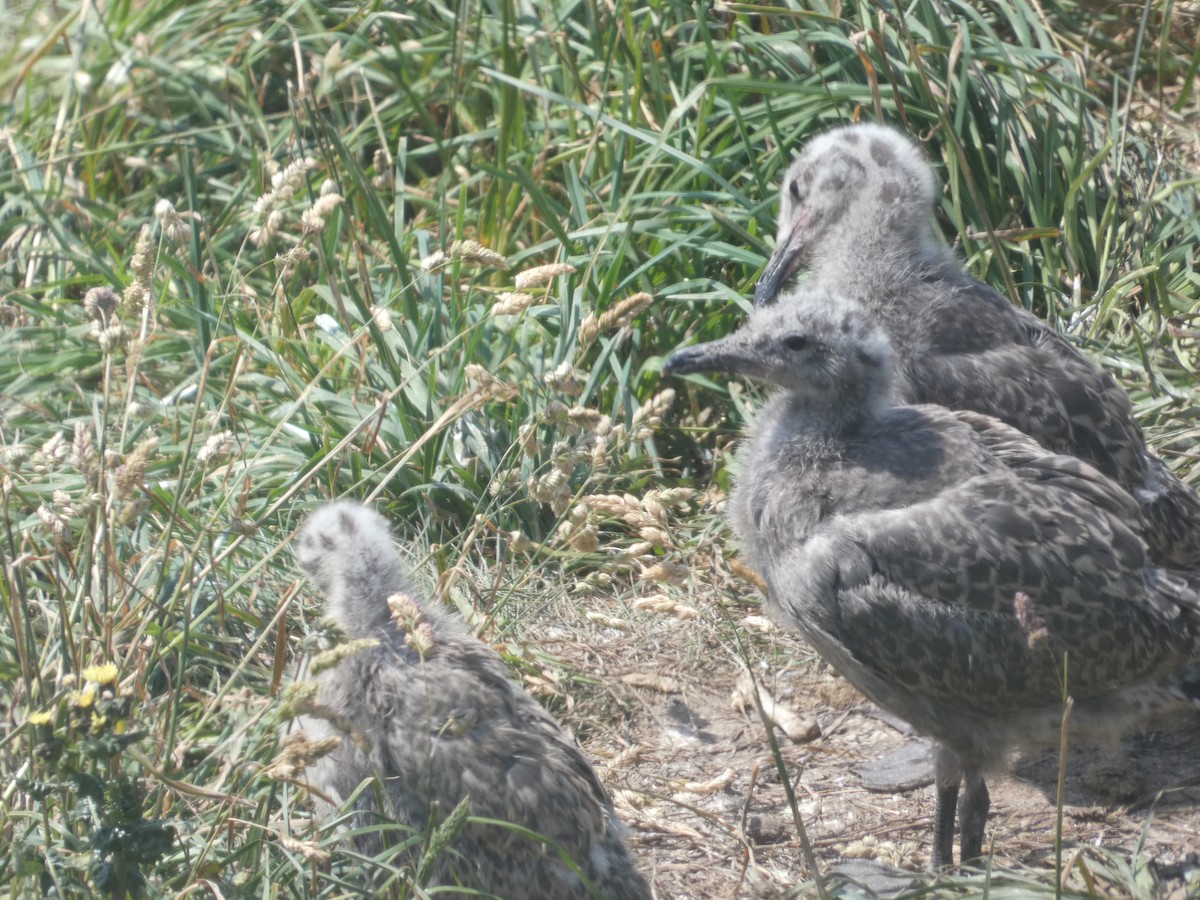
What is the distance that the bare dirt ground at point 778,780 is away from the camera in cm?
384

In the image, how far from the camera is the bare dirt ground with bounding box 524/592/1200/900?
12.6 feet

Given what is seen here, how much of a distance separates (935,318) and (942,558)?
3.68 ft

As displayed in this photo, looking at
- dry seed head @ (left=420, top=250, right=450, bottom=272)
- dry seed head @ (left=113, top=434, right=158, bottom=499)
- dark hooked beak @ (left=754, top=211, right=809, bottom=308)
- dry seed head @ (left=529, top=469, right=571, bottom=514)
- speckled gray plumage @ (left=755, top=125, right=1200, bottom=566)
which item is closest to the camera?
dry seed head @ (left=113, top=434, right=158, bottom=499)

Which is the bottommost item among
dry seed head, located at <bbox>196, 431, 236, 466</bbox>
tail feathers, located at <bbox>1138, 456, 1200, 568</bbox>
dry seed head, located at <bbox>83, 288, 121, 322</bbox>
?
tail feathers, located at <bbox>1138, 456, 1200, 568</bbox>

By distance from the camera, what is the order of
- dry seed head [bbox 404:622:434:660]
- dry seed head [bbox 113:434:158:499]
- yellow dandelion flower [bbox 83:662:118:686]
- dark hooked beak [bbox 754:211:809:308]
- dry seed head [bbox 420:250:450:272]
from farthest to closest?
1. dark hooked beak [bbox 754:211:809:308]
2. dry seed head [bbox 420:250:450:272]
3. dry seed head [bbox 113:434:158:499]
4. dry seed head [bbox 404:622:434:660]
5. yellow dandelion flower [bbox 83:662:118:686]

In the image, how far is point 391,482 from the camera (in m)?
4.95

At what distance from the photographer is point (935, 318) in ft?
14.8

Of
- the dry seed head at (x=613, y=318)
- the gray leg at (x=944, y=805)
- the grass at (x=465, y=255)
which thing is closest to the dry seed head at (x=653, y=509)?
the grass at (x=465, y=255)

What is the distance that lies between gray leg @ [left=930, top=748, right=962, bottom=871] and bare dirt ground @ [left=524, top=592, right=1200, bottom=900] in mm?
77

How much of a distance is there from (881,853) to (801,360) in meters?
1.36

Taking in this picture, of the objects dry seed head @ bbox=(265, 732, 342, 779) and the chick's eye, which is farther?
the chick's eye

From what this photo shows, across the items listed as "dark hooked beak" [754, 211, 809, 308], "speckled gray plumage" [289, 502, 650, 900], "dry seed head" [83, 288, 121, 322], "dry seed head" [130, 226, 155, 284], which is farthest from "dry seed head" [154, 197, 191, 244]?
"dark hooked beak" [754, 211, 809, 308]

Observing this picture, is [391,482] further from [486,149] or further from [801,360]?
[486,149]

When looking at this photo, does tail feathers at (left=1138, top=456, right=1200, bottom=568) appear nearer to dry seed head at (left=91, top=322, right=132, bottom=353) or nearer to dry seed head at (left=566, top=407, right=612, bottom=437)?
dry seed head at (left=566, top=407, right=612, bottom=437)
